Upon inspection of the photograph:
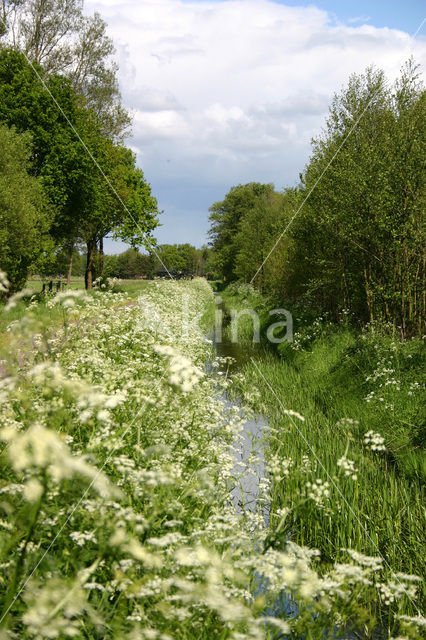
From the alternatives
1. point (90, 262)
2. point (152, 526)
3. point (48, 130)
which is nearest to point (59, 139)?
point (48, 130)

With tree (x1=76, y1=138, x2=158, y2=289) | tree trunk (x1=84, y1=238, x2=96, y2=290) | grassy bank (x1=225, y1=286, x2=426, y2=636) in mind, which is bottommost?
grassy bank (x1=225, y1=286, x2=426, y2=636)

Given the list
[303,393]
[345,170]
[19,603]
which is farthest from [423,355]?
[19,603]

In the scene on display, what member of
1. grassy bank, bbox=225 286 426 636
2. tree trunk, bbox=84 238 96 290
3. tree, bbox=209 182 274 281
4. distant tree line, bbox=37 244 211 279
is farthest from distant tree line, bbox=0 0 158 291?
distant tree line, bbox=37 244 211 279

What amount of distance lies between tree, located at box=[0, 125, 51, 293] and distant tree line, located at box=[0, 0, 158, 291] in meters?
0.05

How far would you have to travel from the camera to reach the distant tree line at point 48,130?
74.4ft

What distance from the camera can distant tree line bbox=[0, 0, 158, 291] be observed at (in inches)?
893

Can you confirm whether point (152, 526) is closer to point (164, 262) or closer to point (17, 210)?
point (17, 210)

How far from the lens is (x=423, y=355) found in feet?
34.8

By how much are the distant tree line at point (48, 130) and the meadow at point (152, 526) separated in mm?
15351

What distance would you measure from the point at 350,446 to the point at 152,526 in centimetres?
638

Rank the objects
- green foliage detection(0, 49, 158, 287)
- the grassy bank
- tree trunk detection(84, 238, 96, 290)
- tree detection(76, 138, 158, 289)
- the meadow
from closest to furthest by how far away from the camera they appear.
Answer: the meadow, the grassy bank, green foliage detection(0, 49, 158, 287), tree detection(76, 138, 158, 289), tree trunk detection(84, 238, 96, 290)

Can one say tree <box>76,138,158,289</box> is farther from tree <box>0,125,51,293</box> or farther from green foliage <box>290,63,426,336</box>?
green foliage <box>290,63,426,336</box>

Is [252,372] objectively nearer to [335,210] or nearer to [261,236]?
[335,210]

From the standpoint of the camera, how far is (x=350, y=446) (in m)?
8.84
